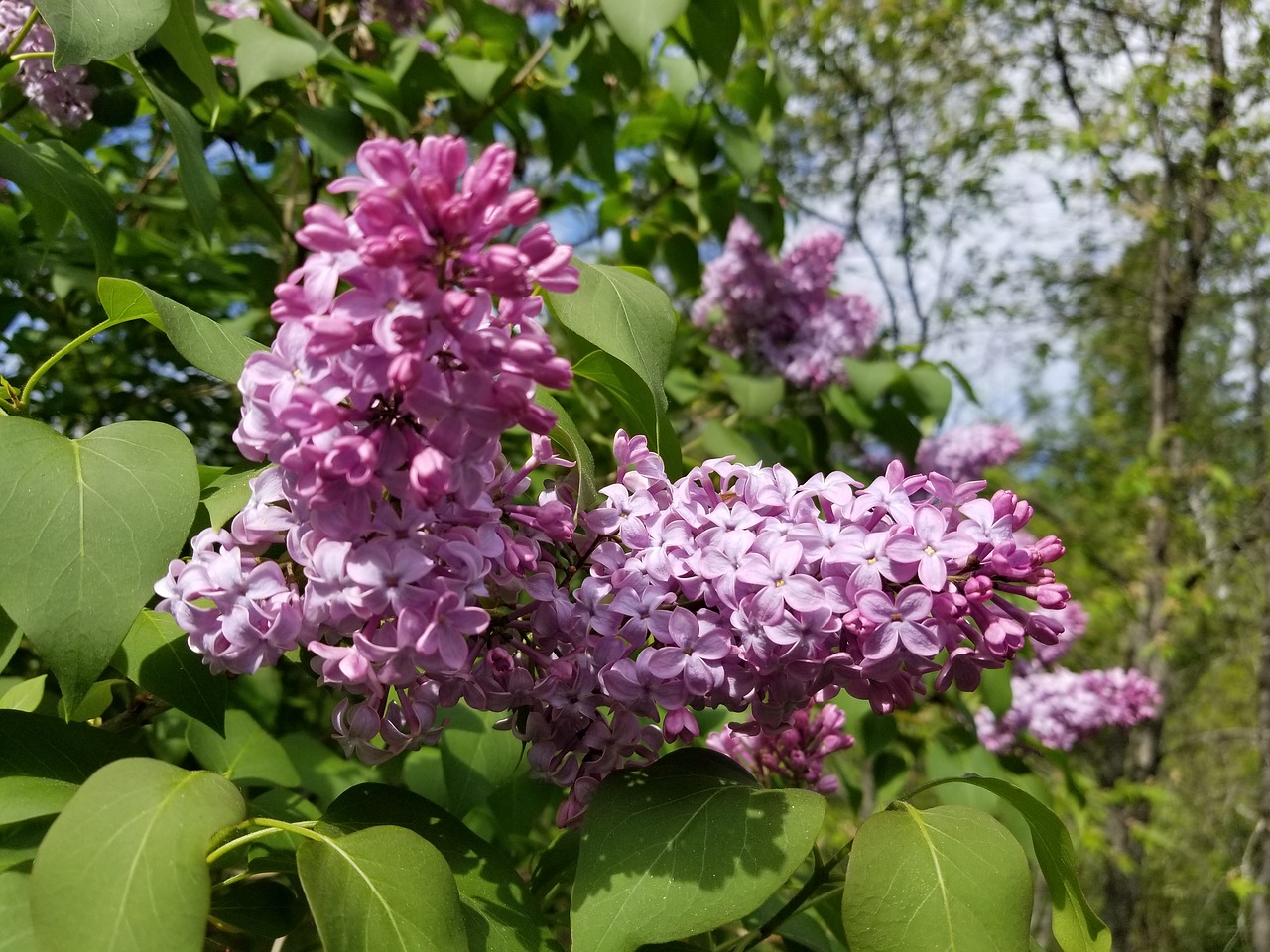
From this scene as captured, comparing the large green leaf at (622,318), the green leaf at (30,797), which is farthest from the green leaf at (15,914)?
the large green leaf at (622,318)

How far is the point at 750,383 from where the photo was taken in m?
2.51

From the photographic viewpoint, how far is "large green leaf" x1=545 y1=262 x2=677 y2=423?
98 cm

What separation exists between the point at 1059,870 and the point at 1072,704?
336cm

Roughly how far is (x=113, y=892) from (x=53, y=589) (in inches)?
10.2

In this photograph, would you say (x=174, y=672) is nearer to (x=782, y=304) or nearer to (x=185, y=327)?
(x=185, y=327)

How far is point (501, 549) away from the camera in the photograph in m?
0.85

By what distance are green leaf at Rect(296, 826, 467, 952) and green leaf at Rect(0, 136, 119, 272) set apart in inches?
35.9

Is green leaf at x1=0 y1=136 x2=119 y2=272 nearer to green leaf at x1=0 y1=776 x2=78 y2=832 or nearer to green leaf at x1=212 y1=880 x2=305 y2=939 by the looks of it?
green leaf at x1=0 y1=776 x2=78 y2=832

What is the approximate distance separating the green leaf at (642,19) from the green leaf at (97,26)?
2.53ft

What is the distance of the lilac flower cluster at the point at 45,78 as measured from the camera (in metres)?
1.59

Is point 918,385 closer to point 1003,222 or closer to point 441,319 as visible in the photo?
point 441,319

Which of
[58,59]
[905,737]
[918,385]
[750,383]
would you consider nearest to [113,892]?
[58,59]

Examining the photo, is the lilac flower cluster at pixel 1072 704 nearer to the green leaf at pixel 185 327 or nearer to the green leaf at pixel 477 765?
the green leaf at pixel 477 765

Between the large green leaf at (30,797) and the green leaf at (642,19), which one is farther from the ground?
the green leaf at (642,19)
